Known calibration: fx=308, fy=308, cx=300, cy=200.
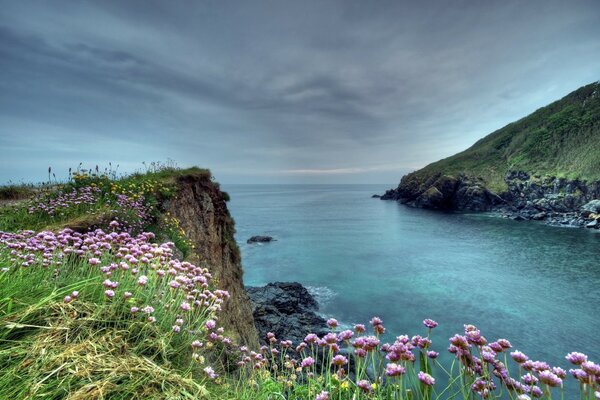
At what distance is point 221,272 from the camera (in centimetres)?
1747

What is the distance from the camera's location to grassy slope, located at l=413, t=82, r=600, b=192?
11450 centimetres

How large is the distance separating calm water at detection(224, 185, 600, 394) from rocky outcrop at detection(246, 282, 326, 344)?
266 centimetres

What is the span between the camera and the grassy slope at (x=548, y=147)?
114500 mm

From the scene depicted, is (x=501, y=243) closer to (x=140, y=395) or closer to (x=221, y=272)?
(x=221, y=272)

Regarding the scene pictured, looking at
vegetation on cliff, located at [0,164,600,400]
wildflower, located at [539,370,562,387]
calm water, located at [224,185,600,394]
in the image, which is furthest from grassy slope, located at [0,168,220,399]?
calm water, located at [224,185,600,394]

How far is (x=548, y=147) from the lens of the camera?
443 feet

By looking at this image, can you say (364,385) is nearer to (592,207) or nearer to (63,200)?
(63,200)

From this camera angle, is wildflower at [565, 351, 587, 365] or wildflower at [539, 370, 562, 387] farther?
wildflower at [565, 351, 587, 365]

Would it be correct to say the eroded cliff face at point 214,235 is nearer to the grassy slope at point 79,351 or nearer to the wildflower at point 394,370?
the grassy slope at point 79,351

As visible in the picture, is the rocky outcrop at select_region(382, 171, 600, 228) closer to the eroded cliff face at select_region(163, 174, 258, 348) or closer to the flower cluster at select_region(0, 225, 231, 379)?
the eroded cliff face at select_region(163, 174, 258, 348)

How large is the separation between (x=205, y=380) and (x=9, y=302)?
96.8 inches

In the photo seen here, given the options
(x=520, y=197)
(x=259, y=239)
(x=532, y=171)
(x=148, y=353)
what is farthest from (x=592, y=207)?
(x=148, y=353)

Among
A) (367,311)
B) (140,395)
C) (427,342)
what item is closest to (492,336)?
(367,311)

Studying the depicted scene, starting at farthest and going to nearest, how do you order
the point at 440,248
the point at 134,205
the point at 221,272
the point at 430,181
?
the point at 430,181, the point at 440,248, the point at 221,272, the point at 134,205
